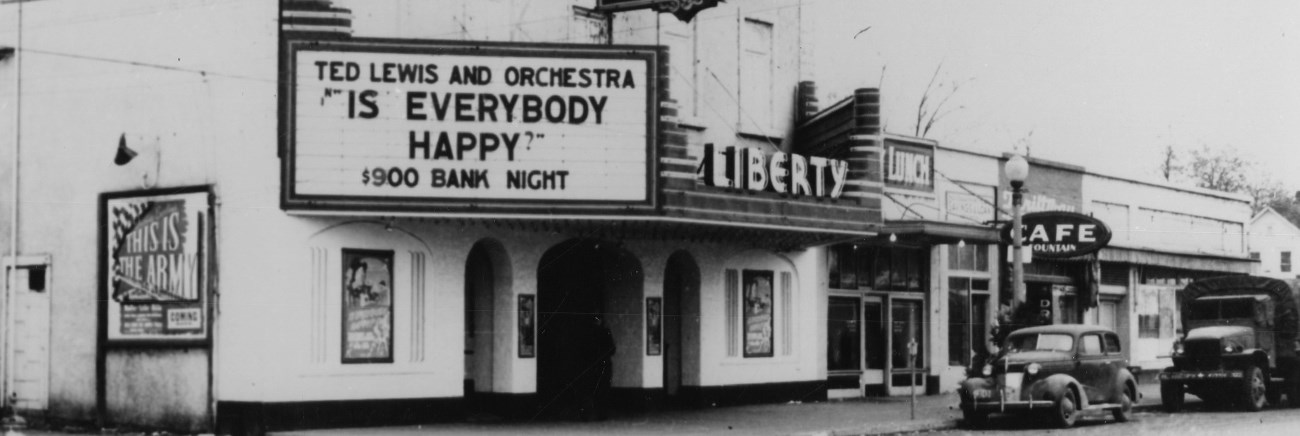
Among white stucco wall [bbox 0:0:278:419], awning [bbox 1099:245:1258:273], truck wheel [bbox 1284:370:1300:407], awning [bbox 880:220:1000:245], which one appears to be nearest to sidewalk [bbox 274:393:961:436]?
awning [bbox 880:220:1000:245]

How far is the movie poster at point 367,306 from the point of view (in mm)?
19000

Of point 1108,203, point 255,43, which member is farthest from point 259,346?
point 1108,203

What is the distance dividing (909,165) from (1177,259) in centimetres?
1141

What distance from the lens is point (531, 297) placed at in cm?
2106

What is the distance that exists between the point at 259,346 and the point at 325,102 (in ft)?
10.3

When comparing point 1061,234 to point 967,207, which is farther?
point 967,207

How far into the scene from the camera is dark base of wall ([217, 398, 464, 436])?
1816cm

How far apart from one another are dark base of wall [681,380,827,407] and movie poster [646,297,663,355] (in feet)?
3.72

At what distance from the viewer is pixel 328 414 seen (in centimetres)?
1867

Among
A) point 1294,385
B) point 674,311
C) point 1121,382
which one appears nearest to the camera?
point 1121,382

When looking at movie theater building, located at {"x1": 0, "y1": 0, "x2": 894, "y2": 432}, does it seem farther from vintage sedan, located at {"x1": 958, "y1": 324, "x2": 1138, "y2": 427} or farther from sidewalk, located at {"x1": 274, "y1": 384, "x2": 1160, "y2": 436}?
vintage sedan, located at {"x1": 958, "y1": 324, "x2": 1138, "y2": 427}

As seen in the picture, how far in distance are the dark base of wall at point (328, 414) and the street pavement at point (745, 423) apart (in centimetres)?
21

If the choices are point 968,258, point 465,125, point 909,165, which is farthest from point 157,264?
point 968,258

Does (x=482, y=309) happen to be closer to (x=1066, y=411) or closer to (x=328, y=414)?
(x=328, y=414)
